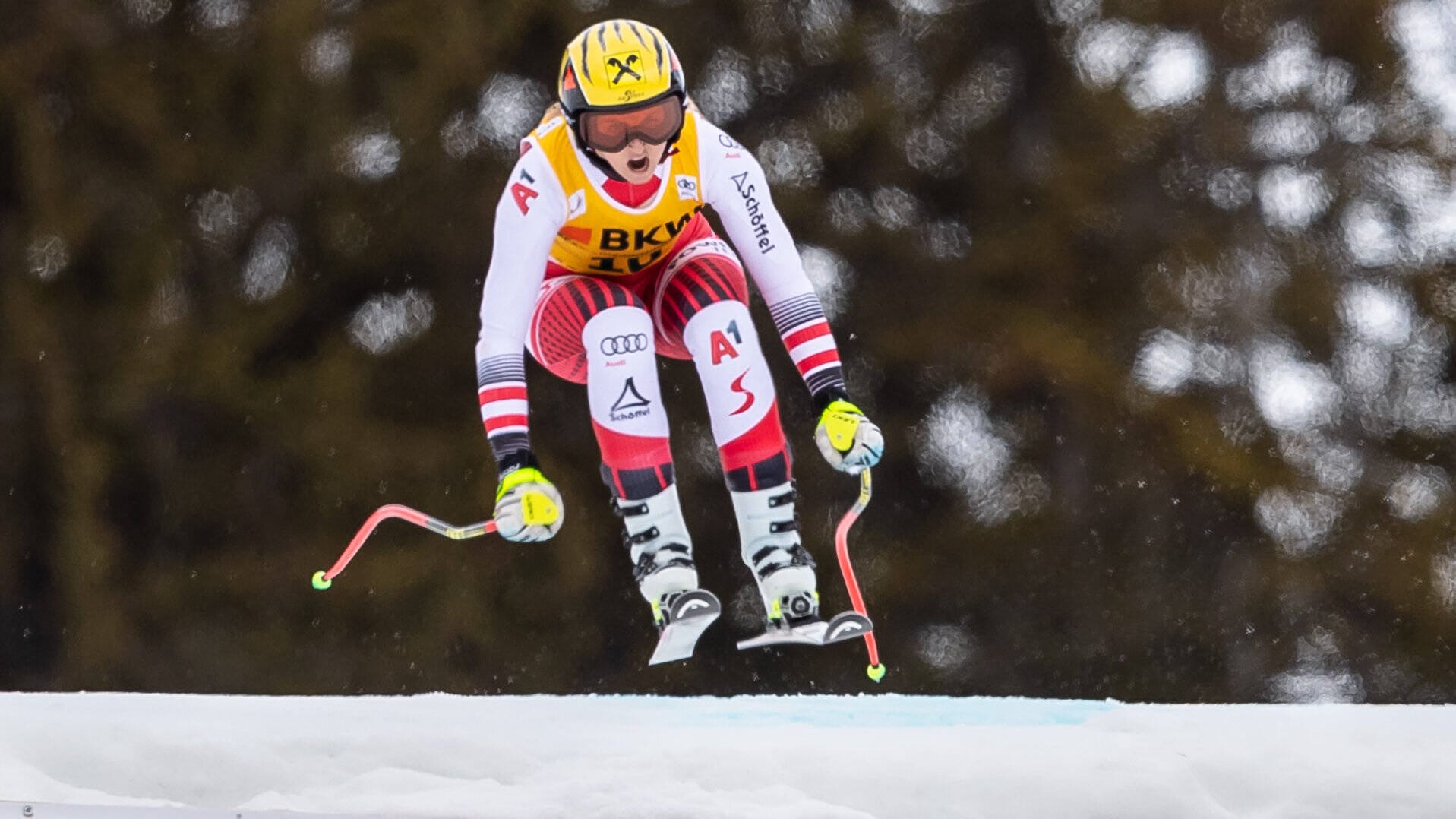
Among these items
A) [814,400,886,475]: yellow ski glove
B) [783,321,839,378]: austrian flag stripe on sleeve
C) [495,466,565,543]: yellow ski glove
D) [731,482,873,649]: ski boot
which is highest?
[783,321,839,378]: austrian flag stripe on sleeve

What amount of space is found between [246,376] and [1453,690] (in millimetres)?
3539

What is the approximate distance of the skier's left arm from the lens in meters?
2.56

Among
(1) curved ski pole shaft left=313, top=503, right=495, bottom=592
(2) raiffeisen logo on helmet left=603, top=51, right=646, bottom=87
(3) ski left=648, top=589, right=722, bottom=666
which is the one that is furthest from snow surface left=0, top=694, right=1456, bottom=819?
(2) raiffeisen logo on helmet left=603, top=51, right=646, bottom=87

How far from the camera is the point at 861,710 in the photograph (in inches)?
114

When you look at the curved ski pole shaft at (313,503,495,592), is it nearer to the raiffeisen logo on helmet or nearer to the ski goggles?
the ski goggles

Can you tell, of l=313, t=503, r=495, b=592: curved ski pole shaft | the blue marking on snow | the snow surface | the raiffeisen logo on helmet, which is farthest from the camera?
the blue marking on snow

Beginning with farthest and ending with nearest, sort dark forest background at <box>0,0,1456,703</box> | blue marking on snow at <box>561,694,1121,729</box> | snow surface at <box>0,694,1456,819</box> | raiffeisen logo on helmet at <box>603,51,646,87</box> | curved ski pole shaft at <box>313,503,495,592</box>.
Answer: dark forest background at <box>0,0,1456,703</box> → blue marking on snow at <box>561,694,1121,729</box> → curved ski pole shaft at <box>313,503,495,592</box> → raiffeisen logo on helmet at <box>603,51,646,87</box> → snow surface at <box>0,694,1456,819</box>

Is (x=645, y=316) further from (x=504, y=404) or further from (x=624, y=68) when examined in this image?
(x=624, y=68)

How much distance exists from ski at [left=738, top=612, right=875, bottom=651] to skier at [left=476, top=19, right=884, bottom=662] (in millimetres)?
15

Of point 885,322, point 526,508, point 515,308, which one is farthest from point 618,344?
point 885,322

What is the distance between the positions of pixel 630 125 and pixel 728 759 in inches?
44.5

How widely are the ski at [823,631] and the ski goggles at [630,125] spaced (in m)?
0.91

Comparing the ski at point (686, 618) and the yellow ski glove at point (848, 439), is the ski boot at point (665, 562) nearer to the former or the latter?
the ski at point (686, 618)

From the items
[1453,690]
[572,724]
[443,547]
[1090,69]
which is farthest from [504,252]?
[1453,690]
